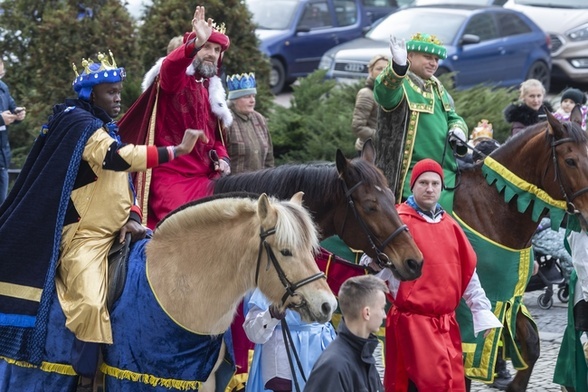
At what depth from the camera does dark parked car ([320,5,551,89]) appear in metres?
18.6

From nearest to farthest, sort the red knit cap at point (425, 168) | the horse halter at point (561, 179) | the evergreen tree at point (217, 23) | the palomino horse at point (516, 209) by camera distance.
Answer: the red knit cap at point (425, 168), the horse halter at point (561, 179), the palomino horse at point (516, 209), the evergreen tree at point (217, 23)

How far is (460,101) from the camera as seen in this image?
13.8m

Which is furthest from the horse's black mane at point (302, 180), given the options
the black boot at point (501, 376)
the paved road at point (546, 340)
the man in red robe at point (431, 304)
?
the paved road at point (546, 340)

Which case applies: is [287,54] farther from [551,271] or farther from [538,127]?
[538,127]

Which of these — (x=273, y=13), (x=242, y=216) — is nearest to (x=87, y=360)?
(x=242, y=216)

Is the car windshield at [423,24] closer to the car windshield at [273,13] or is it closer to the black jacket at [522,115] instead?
the car windshield at [273,13]

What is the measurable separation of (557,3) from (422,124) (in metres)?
14.7

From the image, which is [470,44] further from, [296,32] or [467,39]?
[296,32]

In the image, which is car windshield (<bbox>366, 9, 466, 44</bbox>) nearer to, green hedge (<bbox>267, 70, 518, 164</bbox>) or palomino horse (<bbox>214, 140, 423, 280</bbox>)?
green hedge (<bbox>267, 70, 518, 164</bbox>)

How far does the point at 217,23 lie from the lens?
12.6 m

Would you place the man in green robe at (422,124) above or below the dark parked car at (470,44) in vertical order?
above

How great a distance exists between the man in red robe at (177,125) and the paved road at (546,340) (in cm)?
280

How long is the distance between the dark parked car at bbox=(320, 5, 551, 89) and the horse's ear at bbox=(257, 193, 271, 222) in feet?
42.0

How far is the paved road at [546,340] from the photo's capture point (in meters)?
8.66
